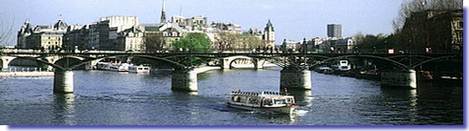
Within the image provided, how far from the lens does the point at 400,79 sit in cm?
3775

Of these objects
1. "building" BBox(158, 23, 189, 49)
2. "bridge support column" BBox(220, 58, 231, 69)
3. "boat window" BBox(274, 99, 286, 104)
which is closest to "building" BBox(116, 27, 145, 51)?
"building" BBox(158, 23, 189, 49)

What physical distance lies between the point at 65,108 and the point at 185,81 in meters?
10.6

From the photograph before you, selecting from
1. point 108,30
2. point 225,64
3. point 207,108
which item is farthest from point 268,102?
point 108,30

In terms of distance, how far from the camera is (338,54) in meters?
37.8

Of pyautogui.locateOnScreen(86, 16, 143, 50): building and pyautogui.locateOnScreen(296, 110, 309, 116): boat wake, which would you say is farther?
pyautogui.locateOnScreen(86, 16, 143, 50): building

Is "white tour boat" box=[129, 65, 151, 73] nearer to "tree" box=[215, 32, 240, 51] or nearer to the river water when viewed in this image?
"tree" box=[215, 32, 240, 51]

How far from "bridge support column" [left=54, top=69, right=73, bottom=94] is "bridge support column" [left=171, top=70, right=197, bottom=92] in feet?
17.8

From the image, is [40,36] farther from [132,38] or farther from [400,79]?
[400,79]

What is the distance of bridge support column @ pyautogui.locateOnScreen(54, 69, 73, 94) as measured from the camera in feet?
102

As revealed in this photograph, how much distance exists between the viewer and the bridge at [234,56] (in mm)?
31641

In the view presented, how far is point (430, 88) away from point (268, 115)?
15.5 m

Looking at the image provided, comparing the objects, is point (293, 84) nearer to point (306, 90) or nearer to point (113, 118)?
point (306, 90)

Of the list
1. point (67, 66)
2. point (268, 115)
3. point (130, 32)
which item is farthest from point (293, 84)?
point (130, 32)

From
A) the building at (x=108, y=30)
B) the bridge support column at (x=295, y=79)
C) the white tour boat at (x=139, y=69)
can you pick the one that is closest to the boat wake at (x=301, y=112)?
the bridge support column at (x=295, y=79)
